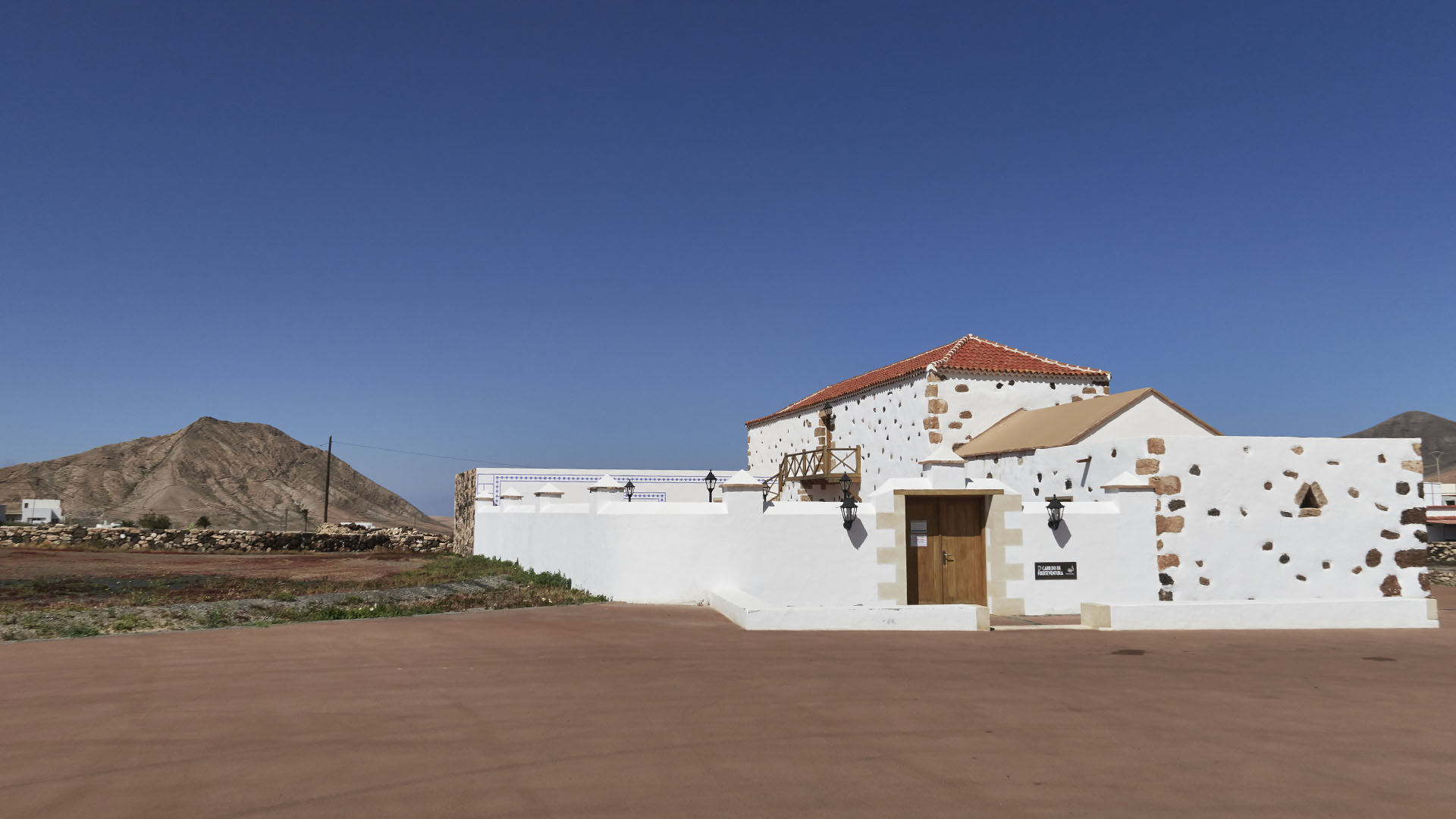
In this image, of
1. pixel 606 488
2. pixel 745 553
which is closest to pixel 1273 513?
pixel 745 553

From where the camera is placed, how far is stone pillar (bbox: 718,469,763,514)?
14.5 metres

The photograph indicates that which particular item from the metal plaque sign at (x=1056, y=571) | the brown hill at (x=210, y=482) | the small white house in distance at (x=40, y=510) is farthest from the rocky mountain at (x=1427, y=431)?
the small white house in distance at (x=40, y=510)

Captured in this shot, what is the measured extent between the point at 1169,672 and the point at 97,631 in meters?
13.0

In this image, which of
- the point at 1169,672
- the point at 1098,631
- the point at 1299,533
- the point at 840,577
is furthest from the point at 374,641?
the point at 1299,533

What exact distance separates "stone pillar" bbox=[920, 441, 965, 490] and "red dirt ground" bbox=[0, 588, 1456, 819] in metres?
4.80

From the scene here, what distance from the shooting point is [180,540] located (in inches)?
1320

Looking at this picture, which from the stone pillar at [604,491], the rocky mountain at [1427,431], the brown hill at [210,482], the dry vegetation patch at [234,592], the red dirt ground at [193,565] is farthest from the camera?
the rocky mountain at [1427,431]

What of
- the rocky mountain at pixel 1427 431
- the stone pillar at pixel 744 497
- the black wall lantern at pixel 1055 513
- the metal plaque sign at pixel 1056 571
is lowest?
the metal plaque sign at pixel 1056 571

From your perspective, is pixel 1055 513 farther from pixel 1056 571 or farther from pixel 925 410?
pixel 925 410

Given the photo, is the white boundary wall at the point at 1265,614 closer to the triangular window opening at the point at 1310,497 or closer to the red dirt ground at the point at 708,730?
the red dirt ground at the point at 708,730

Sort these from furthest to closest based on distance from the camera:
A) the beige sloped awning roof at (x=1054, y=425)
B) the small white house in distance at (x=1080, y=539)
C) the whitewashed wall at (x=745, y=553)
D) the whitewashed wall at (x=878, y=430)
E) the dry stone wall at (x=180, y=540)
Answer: the dry stone wall at (x=180, y=540) → the whitewashed wall at (x=878, y=430) → the beige sloped awning roof at (x=1054, y=425) → the whitewashed wall at (x=745, y=553) → the small white house in distance at (x=1080, y=539)

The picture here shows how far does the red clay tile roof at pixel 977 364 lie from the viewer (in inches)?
862

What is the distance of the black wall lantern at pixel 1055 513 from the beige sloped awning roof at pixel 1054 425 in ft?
7.96

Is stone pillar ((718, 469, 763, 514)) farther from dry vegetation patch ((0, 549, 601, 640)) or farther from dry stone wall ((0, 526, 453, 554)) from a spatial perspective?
dry stone wall ((0, 526, 453, 554))
